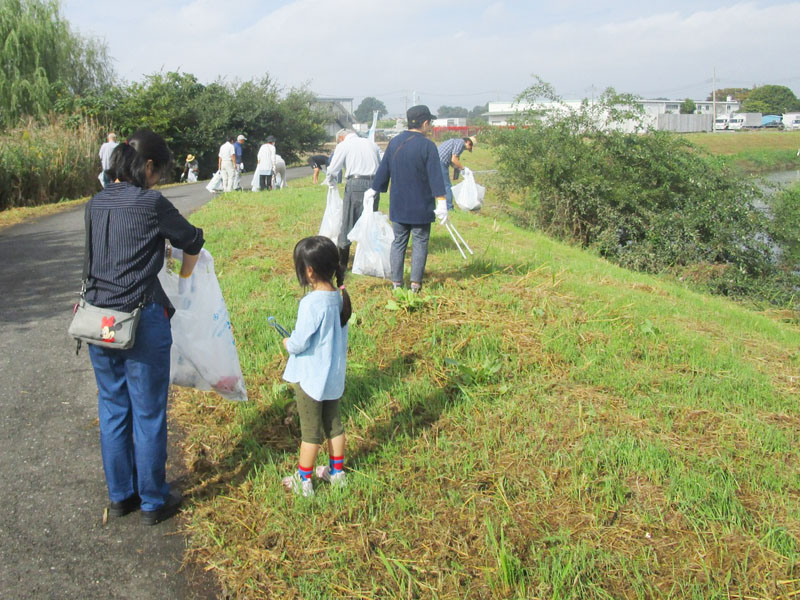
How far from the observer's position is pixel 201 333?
12.1ft

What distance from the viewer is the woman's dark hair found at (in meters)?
3.09

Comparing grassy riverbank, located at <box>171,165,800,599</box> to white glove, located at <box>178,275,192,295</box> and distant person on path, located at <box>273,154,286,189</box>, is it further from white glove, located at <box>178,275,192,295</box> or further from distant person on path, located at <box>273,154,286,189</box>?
distant person on path, located at <box>273,154,286,189</box>

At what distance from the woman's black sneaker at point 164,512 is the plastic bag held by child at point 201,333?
0.68 m

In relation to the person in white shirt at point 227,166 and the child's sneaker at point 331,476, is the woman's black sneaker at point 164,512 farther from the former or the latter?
the person in white shirt at point 227,166

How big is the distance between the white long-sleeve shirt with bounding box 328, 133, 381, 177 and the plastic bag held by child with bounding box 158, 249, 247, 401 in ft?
12.4

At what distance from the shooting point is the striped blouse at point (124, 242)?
3.03 meters

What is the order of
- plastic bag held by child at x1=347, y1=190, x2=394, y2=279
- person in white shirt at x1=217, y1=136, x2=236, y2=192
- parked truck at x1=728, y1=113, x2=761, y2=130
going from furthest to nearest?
parked truck at x1=728, y1=113, x2=761, y2=130
person in white shirt at x1=217, y1=136, x2=236, y2=192
plastic bag held by child at x1=347, y1=190, x2=394, y2=279

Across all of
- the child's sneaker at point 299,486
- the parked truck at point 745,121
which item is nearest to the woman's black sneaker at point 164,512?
the child's sneaker at point 299,486

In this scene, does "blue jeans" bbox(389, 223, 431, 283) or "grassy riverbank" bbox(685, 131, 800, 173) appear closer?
"blue jeans" bbox(389, 223, 431, 283)

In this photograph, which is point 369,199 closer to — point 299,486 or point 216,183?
point 299,486

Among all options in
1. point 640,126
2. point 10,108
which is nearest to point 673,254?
point 640,126

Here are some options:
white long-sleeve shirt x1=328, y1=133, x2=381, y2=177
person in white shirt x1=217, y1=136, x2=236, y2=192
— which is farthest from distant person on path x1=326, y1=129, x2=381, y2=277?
person in white shirt x1=217, y1=136, x2=236, y2=192

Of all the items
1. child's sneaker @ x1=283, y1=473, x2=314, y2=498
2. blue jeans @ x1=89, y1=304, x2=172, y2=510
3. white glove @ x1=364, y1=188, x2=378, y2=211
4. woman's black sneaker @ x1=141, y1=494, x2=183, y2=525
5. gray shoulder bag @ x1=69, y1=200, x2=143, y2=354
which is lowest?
woman's black sneaker @ x1=141, y1=494, x2=183, y2=525

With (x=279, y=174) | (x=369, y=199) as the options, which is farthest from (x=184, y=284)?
(x=279, y=174)
